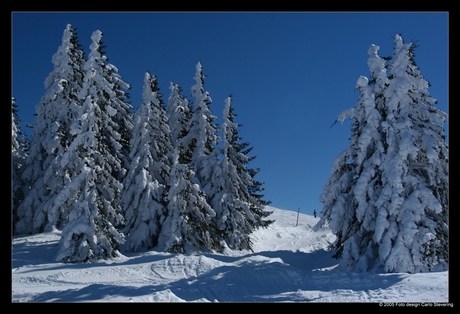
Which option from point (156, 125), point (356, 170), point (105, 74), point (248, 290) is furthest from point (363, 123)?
point (105, 74)

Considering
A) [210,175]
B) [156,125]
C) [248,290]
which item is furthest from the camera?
[210,175]

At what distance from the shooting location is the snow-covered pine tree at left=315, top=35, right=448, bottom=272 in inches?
682

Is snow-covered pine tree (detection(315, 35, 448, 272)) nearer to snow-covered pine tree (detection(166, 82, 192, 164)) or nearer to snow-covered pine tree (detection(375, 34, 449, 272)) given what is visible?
snow-covered pine tree (detection(375, 34, 449, 272))

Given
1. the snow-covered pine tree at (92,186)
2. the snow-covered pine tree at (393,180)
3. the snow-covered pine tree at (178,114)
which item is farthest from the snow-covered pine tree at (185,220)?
the snow-covered pine tree at (393,180)

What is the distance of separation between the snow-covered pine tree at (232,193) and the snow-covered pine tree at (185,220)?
2056 millimetres

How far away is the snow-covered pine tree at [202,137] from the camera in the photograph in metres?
29.7

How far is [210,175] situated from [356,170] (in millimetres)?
13114

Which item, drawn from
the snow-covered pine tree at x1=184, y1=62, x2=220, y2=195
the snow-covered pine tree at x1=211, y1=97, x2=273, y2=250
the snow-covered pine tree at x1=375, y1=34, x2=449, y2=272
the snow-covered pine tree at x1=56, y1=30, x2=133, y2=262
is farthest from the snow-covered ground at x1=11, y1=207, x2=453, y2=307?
the snow-covered pine tree at x1=184, y1=62, x2=220, y2=195

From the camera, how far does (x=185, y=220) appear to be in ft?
80.4

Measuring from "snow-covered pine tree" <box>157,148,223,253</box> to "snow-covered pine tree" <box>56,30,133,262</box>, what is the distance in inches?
Result: 138
